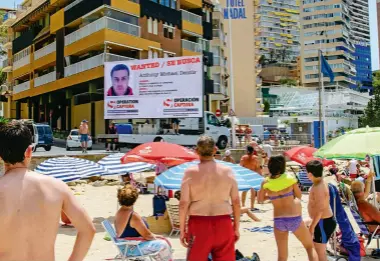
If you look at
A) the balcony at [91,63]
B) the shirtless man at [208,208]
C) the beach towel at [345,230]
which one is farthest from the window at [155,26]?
the shirtless man at [208,208]

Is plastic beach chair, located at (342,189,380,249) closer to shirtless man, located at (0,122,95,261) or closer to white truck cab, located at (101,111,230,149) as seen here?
shirtless man, located at (0,122,95,261)

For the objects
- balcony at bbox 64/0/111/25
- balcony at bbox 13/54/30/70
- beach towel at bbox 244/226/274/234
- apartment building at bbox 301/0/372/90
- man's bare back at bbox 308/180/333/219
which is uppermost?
apartment building at bbox 301/0/372/90

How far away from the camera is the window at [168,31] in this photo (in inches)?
1370

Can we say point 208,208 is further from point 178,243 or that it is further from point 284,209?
point 178,243

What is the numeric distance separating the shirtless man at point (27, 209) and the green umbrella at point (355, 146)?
202 inches

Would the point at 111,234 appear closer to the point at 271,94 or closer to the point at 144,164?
the point at 144,164

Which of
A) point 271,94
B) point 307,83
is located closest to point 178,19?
point 271,94

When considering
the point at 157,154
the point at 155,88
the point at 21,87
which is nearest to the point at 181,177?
the point at 157,154

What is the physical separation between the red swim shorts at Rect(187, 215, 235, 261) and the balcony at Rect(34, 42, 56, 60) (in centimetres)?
3498

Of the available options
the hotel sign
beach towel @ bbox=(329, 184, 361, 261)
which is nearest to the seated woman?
beach towel @ bbox=(329, 184, 361, 261)

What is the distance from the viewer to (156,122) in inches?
1079

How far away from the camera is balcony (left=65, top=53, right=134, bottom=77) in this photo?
95.5 feet

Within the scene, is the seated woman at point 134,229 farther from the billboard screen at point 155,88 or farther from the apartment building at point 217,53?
the apartment building at point 217,53

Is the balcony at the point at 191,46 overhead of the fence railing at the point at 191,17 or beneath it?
beneath
